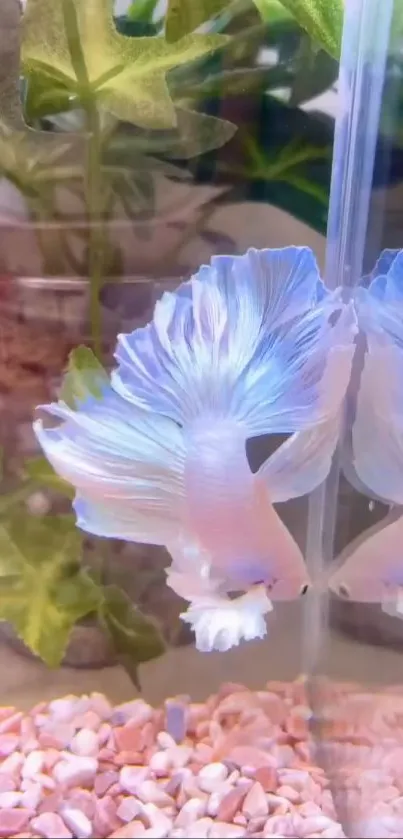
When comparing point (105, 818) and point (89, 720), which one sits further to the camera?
point (89, 720)

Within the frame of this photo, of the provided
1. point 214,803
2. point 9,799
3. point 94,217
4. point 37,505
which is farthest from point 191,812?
point 94,217

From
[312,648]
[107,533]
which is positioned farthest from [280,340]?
[312,648]

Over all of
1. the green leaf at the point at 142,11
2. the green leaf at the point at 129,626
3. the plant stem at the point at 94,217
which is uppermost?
the green leaf at the point at 142,11

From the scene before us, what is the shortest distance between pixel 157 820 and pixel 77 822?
0.16 ft

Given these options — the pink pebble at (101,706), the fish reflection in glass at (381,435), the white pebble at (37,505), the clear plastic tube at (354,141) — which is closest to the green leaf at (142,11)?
A: the clear plastic tube at (354,141)

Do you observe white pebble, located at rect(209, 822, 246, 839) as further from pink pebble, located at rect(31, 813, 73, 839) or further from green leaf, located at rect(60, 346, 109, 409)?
green leaf, located at rect(60, 346, 109, 409)

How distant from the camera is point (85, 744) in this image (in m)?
0.60

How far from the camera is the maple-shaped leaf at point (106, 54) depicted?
526 millimetres

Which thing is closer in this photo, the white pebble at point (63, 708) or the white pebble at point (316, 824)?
the white pebble at point (316, 824)

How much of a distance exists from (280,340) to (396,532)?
0.14 metres

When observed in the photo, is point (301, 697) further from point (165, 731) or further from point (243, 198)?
point (243, 198)

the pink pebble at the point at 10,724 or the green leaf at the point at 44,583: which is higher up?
the green leaf at the point at 44,583

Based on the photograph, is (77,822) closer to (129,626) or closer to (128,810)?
(128,810)

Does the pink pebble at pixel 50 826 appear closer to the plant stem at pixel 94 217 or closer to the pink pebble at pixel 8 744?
the pink pebble at pixel 8 744
